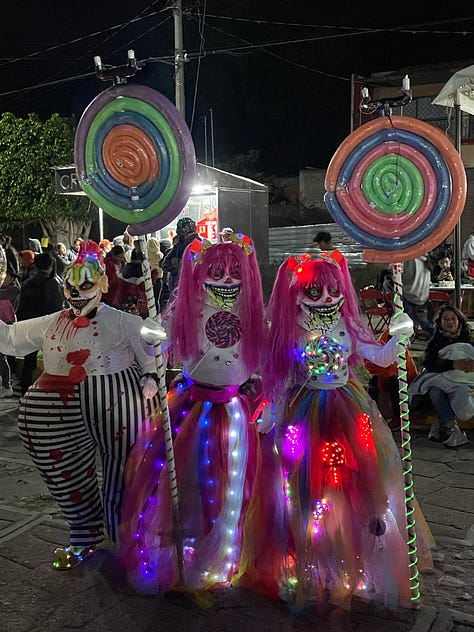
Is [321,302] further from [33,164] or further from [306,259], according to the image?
[33,164]

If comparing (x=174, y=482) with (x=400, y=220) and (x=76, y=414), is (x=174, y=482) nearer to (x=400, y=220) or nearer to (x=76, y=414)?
(x=76, y=414)

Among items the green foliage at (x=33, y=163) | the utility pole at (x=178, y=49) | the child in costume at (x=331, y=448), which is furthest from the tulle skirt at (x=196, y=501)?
the green foliage at (x=33, y=163)

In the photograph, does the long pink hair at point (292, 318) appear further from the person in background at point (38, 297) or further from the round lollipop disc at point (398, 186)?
the person in background at point (38, 297)

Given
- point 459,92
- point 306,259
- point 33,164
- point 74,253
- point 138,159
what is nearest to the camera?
point 138,159

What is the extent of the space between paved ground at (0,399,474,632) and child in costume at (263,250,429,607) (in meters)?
0.13

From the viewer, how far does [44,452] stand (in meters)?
3.58

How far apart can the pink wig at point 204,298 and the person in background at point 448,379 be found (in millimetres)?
2695

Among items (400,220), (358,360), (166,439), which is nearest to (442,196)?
(400,220)

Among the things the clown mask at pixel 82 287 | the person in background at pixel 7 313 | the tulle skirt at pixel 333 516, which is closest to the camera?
the tulle skirt at pixel 333 516

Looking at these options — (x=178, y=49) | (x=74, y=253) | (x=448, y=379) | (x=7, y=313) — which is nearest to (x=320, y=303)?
(x=448, y=379)

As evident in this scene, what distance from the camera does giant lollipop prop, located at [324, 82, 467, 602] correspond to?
3.06 metres

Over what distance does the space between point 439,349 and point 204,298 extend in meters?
3.04

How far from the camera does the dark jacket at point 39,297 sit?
7.62 meters

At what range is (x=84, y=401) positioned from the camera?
3.56 m
